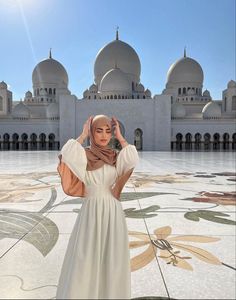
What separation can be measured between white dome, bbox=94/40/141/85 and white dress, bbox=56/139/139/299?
31301 millimetres

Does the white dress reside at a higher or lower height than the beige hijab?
lower

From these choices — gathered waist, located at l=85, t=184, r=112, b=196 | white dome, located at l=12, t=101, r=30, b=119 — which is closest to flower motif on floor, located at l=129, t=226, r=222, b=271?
gathered waist, located at l=85, t=184, r=112, b=196

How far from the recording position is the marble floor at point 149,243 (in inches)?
73.2

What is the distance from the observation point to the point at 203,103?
33.4 metres

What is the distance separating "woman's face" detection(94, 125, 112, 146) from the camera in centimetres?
155

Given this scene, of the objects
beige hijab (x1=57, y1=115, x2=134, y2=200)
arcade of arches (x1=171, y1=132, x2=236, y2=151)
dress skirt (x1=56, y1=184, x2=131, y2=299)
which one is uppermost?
arcade of arches (x1=171, y1=132, x2=236, y2=151)

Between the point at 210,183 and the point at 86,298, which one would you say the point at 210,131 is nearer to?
the point at 210,183

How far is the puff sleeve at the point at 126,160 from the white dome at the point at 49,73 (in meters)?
34.0

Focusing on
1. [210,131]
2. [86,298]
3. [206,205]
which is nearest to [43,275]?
[86,298]

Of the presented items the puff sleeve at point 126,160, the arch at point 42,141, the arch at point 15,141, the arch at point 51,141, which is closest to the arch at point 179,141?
the arch at point 51,141

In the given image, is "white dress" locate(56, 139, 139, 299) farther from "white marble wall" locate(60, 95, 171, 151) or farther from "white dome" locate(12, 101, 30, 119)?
"white dome" locate(12, 101, 30, 119)

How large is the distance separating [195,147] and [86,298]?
28.2 m

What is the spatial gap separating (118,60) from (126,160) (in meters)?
31.8

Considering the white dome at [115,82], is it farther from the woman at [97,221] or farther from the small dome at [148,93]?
the woman at [97,221]
